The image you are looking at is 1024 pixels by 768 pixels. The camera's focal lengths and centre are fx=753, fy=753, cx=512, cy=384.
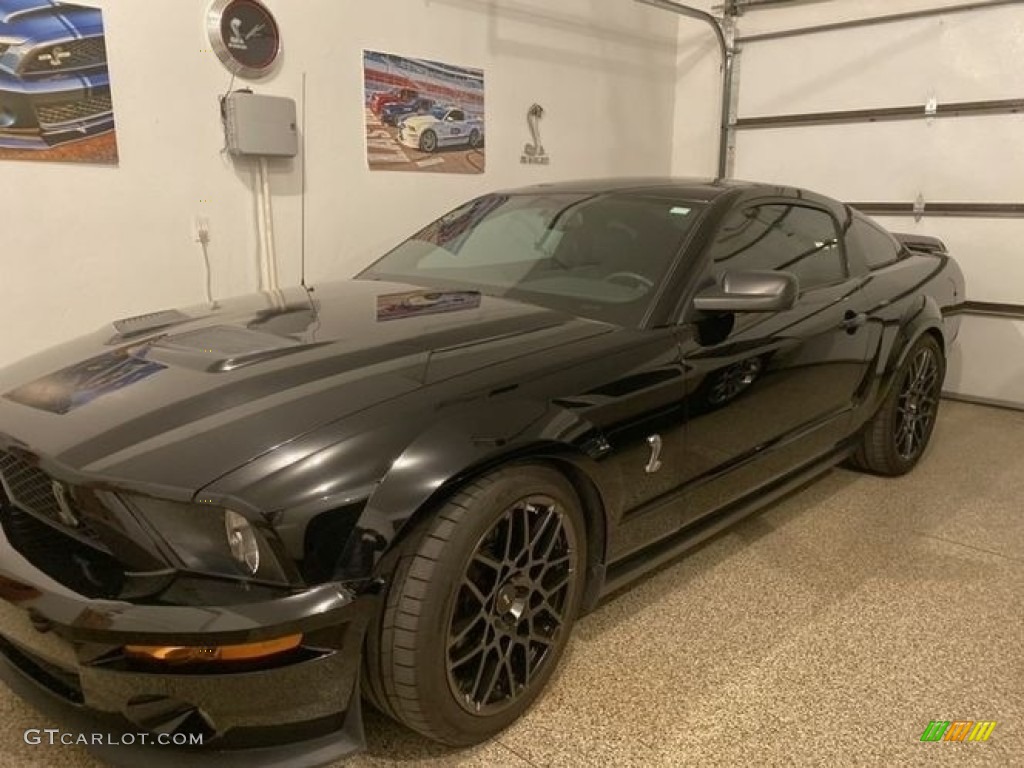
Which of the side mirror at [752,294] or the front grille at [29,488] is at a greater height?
the side mirror at [752,294]

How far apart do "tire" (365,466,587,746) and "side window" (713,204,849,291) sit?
3.36ft

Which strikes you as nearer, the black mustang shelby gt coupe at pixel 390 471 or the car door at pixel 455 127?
the black mustang shelby gt coupe at pixel 390 471

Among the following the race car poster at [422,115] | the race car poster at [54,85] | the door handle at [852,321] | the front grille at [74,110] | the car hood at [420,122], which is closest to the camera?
the door handle at [852,321]

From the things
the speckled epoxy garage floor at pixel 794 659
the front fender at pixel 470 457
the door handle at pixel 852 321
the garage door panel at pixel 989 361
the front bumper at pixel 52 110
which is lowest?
the speckled epoxy garage floor at pixel 794 659

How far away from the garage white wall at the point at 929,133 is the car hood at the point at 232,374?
3899mm

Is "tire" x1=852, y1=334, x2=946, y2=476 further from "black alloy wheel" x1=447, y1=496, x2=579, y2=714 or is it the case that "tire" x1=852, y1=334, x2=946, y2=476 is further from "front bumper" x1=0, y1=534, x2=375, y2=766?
"front bumper" x1=0, y1=534, x2=375, y2=766

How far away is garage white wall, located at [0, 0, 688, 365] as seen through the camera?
314 cm

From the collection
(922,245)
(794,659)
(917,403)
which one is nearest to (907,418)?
(917,403)

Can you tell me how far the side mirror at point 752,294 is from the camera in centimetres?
197

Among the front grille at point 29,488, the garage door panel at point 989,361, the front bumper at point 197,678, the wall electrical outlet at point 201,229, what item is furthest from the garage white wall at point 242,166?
the garage door panel at point 989,361

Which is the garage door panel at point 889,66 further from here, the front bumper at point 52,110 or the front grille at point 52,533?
the front grille at point 52,533

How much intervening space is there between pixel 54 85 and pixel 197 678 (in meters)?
2.76

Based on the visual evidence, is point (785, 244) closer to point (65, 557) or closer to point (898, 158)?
A: point (65, 557)

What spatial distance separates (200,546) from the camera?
1.29 meters
